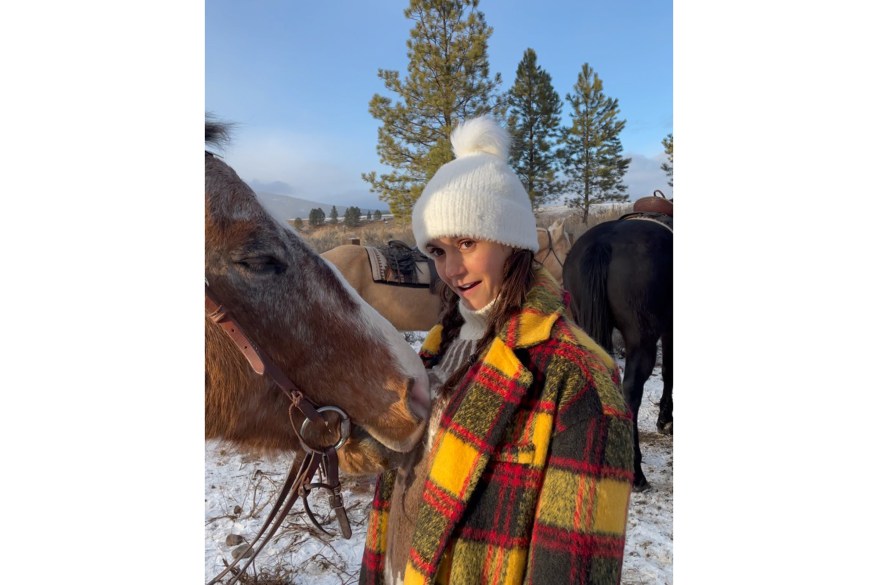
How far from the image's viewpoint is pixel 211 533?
245 cm

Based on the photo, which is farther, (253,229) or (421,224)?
(421,224)

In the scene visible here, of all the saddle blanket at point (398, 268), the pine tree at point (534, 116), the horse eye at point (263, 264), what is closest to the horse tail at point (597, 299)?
the pine tree at point (534, 116)

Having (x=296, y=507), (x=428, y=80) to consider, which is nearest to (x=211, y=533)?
(x=296, y=507)

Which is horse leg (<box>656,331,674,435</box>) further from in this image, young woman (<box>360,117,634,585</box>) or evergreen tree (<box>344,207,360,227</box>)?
young woman (<box>360,117,634,585</box>)

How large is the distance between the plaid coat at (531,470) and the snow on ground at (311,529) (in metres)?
1.31

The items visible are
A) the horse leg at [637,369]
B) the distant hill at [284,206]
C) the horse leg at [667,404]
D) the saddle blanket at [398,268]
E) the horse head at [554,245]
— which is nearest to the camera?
the distant hill at [284,206]

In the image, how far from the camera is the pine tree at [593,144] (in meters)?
2.08

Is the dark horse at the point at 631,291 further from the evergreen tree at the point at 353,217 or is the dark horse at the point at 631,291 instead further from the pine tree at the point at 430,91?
the evergreen tree at the point at 353,217

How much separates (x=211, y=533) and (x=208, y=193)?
2288mm

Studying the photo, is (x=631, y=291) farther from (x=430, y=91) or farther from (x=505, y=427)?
(x=505, y=427)

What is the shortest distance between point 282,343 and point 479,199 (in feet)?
1.39

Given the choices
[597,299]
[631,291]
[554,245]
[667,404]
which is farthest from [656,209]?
[554,245]

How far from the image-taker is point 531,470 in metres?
0.74
